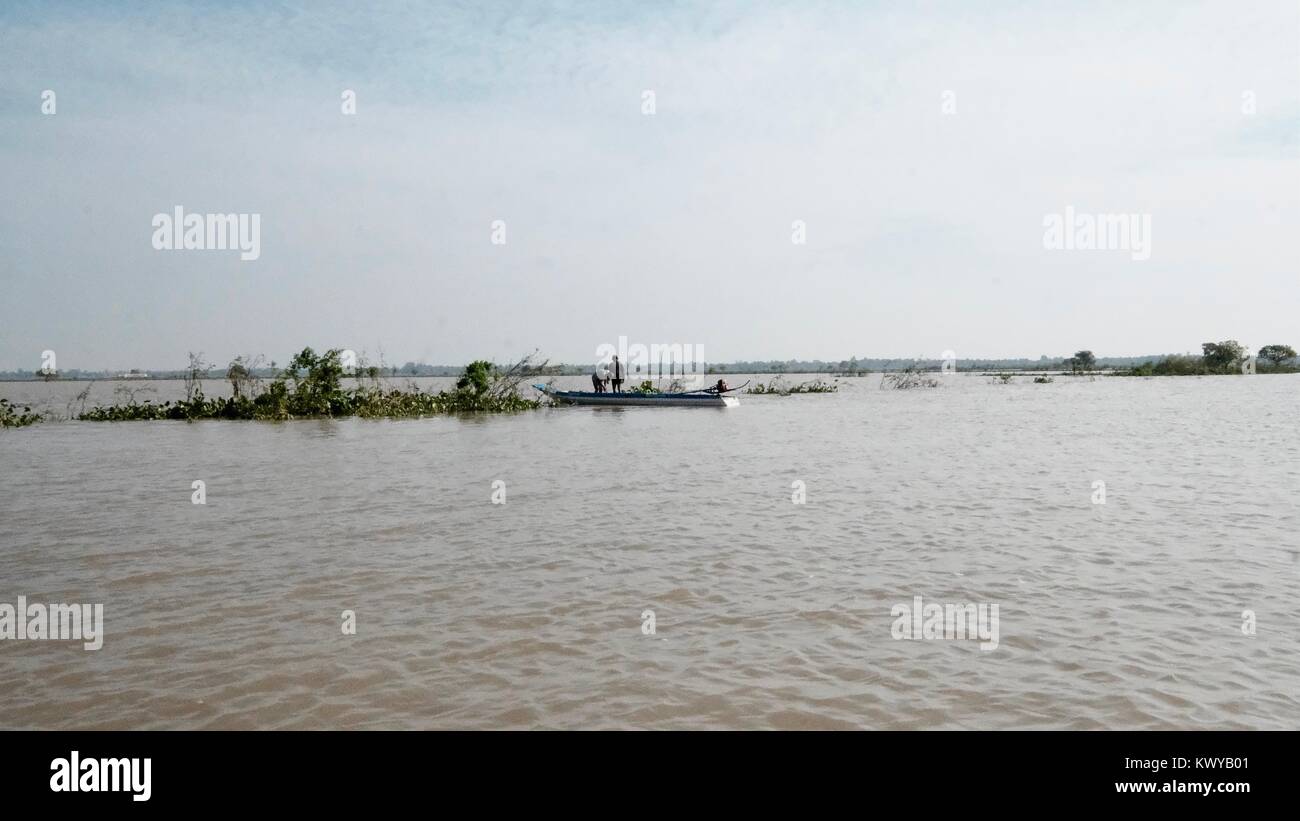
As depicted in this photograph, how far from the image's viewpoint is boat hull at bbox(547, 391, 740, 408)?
128 feet

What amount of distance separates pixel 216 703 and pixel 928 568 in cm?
669

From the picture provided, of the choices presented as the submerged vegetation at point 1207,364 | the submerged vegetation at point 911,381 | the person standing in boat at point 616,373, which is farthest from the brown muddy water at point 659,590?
the submerged vegetation at point 1207,364

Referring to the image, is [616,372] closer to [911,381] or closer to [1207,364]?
[911,381]

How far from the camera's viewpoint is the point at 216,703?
17.3ft

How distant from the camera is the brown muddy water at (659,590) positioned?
5254mm

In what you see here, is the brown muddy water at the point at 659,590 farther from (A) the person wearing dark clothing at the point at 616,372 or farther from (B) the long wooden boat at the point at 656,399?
(A) the person wearing dark clothing at the point at 616,372

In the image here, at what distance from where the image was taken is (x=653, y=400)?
129 ft

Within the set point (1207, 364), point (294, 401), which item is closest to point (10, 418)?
point (294, 401)

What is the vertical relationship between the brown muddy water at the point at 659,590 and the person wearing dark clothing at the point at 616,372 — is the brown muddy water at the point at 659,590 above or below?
below

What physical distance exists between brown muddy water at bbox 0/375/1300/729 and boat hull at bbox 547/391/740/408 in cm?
2132

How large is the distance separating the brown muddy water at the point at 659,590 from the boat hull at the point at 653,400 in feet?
69.9

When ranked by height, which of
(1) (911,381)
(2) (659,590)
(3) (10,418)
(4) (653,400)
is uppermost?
(1) (911,381)

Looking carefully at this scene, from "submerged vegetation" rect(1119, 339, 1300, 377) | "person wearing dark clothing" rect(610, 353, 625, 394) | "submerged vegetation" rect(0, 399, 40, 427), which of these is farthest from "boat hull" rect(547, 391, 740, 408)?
"submerged vegetation" rect(1119, 339, 1300, 377)

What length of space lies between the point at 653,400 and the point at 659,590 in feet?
104
